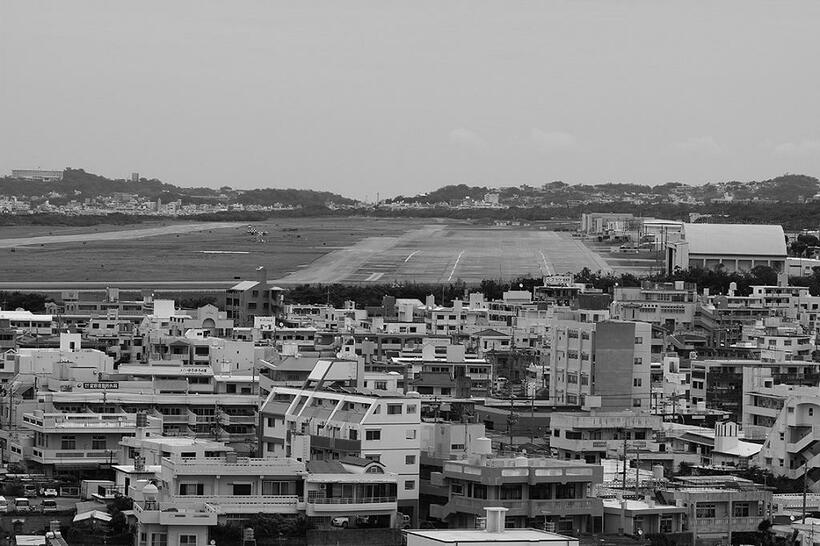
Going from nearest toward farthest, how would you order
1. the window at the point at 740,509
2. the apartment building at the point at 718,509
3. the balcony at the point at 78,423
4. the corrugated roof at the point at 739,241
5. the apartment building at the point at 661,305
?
the apartment building at the point at 718,509
the window at the point at 740,509
the balcony at the point at 78,423
the apartment building at the point at 661,305
the corrugated roof at the point at 739,241

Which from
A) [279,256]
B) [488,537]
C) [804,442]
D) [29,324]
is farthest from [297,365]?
[279,256]

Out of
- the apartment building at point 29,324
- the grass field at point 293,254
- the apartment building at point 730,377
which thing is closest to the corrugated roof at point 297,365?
the apartment building at point 730,377

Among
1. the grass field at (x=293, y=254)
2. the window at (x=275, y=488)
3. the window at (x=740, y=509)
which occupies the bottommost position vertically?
the grass field at (x=293, y=254)

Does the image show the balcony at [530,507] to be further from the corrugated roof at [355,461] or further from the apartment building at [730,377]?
the apartment building at [730,377]

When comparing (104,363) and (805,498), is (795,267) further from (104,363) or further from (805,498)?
(805,498)

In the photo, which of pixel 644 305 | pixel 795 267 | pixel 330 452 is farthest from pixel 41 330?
pixel 795 267

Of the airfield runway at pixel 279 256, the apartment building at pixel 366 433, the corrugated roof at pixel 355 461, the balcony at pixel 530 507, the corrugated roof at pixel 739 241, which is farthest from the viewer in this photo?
the corrugated roof at pixel 739 241
